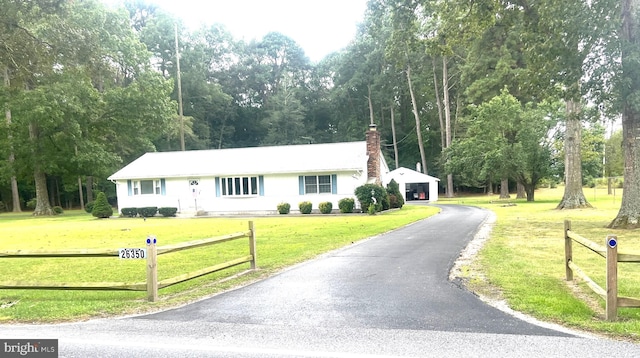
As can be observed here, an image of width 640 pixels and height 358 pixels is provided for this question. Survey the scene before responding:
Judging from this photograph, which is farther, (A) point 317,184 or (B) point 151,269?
(A) point 317,184

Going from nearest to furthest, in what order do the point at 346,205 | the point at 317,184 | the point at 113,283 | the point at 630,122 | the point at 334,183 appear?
the point at 113,283, the point at 630,122, the point at 346,205, the point at 334,183, the point at 317,184

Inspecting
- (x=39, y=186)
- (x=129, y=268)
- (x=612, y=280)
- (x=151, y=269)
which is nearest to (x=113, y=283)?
(x=151, y=269)

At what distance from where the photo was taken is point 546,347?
455 centimetres

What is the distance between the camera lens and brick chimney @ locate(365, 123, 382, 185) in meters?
29.4

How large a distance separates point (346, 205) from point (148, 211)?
13474 millimetres

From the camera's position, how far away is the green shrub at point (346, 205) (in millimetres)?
26312

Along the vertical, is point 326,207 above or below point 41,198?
below

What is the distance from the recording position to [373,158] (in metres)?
29.5

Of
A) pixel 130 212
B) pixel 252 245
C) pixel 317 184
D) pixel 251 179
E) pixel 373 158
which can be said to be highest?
pixel 373 158

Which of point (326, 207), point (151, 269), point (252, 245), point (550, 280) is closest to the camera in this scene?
point (151, 269)

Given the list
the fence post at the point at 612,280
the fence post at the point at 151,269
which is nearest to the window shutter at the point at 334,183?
the fence post at the point at 151,269

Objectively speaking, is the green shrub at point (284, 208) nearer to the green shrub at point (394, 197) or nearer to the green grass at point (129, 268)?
the green shrub at point (394, 197)

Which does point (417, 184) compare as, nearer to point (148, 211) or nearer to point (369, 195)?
point (369, 195)

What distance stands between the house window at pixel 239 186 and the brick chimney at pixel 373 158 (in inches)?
291
